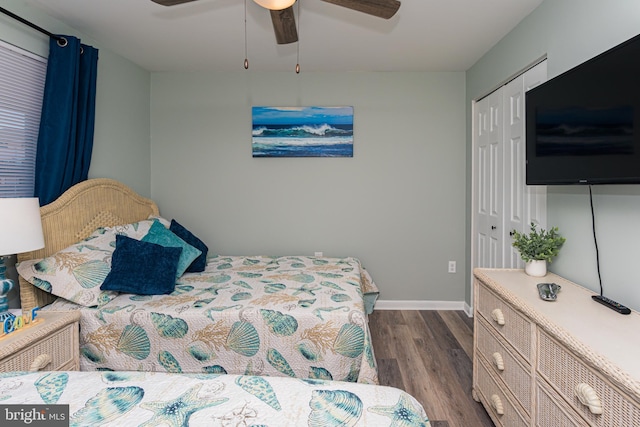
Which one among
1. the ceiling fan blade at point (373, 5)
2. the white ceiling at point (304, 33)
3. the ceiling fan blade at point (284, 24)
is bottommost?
the ceiling fan blade at point (373, 5)

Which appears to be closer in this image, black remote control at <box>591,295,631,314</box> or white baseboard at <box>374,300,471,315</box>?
black remote control at <box>591,295,631,314</box>

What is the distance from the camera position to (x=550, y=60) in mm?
2168

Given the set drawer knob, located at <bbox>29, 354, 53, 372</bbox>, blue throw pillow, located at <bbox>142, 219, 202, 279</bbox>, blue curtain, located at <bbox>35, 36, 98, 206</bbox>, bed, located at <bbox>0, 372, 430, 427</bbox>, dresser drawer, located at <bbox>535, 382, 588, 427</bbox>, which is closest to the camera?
bed, located at <bbox>0, 372, 430, 427</bbox>

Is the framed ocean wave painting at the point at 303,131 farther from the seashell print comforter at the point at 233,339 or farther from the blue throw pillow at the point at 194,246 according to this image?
the seashell print comforter at the point at 233,339

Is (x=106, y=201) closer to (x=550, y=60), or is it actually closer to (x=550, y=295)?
(x=550, y=295)

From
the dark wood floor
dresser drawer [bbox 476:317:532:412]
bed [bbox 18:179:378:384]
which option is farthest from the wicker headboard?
dresser drawer [bbox 476:317:532:412]

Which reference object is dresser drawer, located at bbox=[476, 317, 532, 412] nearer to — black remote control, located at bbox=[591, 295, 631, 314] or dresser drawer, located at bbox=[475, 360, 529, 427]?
dresser drawer, located at bbox=[475, 360, 529, 427]

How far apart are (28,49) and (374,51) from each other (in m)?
2.50

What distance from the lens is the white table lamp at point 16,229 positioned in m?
1.60

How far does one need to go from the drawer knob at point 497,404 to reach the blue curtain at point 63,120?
2.93m

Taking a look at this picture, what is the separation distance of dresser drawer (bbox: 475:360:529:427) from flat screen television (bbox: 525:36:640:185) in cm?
111

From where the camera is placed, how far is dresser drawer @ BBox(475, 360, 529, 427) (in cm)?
169

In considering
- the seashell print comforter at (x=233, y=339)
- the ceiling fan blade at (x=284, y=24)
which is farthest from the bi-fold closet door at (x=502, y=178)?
the ceiling fan blade at (x=284, y=24)

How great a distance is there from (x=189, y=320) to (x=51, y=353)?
0.65 metres
